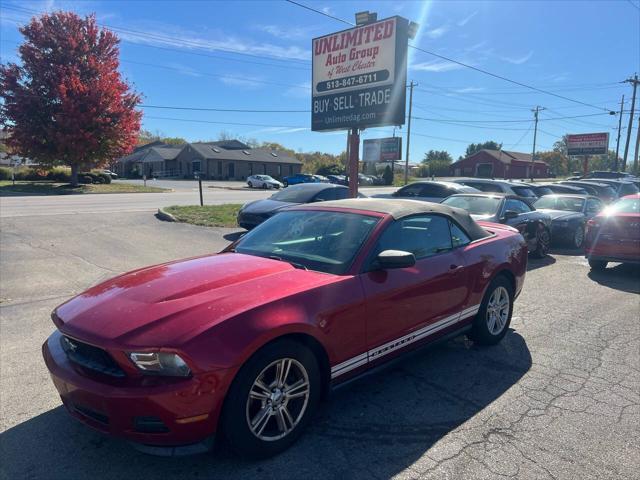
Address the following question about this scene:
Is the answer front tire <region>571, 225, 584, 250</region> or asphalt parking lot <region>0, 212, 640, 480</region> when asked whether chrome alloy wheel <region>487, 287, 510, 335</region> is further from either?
front tire <region>571, 225, 584, 250</region>

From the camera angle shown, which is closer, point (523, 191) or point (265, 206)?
point (265, 206)

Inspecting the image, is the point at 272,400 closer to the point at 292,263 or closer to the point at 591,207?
the point at 292,263

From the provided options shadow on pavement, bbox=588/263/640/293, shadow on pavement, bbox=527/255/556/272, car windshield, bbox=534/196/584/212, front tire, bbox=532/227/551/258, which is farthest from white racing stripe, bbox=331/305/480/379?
car windshield, bbox=534/196/584/212

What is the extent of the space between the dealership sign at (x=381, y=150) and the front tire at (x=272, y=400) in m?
57.8

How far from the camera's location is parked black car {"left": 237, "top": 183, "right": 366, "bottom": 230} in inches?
454

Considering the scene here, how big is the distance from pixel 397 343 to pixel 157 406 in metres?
1.90

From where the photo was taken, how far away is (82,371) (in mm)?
2713

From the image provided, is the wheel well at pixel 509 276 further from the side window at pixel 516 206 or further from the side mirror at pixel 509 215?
the side window at pixel 516 206

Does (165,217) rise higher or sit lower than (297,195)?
lower

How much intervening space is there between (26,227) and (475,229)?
11026 millimetres

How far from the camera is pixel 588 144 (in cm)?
5322

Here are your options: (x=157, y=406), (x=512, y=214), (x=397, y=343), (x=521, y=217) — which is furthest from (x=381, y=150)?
(x=157, y=406)

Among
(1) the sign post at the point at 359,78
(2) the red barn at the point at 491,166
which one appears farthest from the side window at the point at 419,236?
(2) the red barn at the point at 491,166

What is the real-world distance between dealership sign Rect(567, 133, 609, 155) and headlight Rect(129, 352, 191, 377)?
59.1 metres
